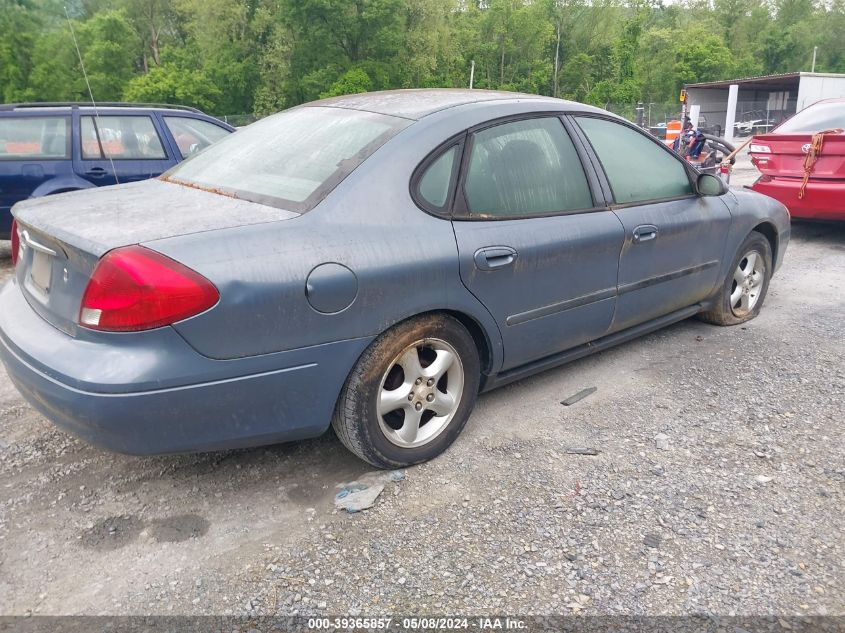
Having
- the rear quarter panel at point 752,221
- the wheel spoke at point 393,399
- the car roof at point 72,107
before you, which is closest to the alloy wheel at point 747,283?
the rear quarter panel at point 752,221

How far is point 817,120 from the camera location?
7418mm

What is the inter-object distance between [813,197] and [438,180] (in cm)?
569

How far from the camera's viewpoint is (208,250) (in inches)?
95.0

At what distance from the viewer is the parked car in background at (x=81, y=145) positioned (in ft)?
21.0

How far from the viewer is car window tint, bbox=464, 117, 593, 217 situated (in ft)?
10.4

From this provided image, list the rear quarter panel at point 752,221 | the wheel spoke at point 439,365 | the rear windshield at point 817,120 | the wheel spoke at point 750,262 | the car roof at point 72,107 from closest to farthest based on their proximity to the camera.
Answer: the wheel spoke at point 439,365, the rear quarter panel at point 752,221, the wheel spoke at point 750,262, the car roof at point 72,107, the rear windshield at point 817,120

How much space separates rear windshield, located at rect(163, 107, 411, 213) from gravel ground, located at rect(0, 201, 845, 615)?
118 cm

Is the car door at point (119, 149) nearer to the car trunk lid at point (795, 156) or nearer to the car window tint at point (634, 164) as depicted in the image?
the car window tint at point (634, 164)

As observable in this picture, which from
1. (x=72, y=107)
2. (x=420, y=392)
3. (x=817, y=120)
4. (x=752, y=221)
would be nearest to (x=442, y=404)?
(x=420, y=392)

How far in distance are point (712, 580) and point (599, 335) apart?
162 centimetres

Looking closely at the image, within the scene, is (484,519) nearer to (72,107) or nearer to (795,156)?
(72,107)

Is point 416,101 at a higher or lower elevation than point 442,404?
higher

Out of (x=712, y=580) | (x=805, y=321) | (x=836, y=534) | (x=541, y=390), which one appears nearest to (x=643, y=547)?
(x=712, y=580)

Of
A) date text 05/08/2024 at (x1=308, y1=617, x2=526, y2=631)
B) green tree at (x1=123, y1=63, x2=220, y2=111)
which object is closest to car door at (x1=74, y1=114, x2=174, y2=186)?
date text 05/08/2024 at (x1=308, y1=617, x2=526, y2=631)
